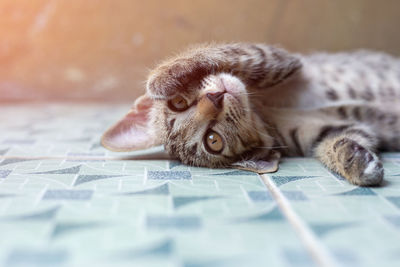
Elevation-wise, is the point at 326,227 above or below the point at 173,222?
below

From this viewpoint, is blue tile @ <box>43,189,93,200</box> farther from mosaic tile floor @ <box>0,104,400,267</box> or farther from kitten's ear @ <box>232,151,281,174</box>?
kitten's ear @ <box>232,151,281,174</box>

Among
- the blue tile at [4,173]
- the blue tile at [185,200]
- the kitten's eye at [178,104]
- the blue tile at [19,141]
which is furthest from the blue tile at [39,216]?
the blue tile at [19,141]

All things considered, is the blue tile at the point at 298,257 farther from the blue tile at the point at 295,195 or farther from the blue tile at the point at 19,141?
the blue tile at the point at 19,141

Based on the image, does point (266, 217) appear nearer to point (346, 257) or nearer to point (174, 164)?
point (346, 257)

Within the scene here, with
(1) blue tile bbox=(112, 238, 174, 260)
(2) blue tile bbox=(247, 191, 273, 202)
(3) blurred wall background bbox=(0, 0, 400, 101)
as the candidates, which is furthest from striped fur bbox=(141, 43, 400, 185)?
(3) blurred wall background bbox=(0, 0, 400, 101)

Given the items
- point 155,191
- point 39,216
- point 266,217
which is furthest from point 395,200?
point 39,216
